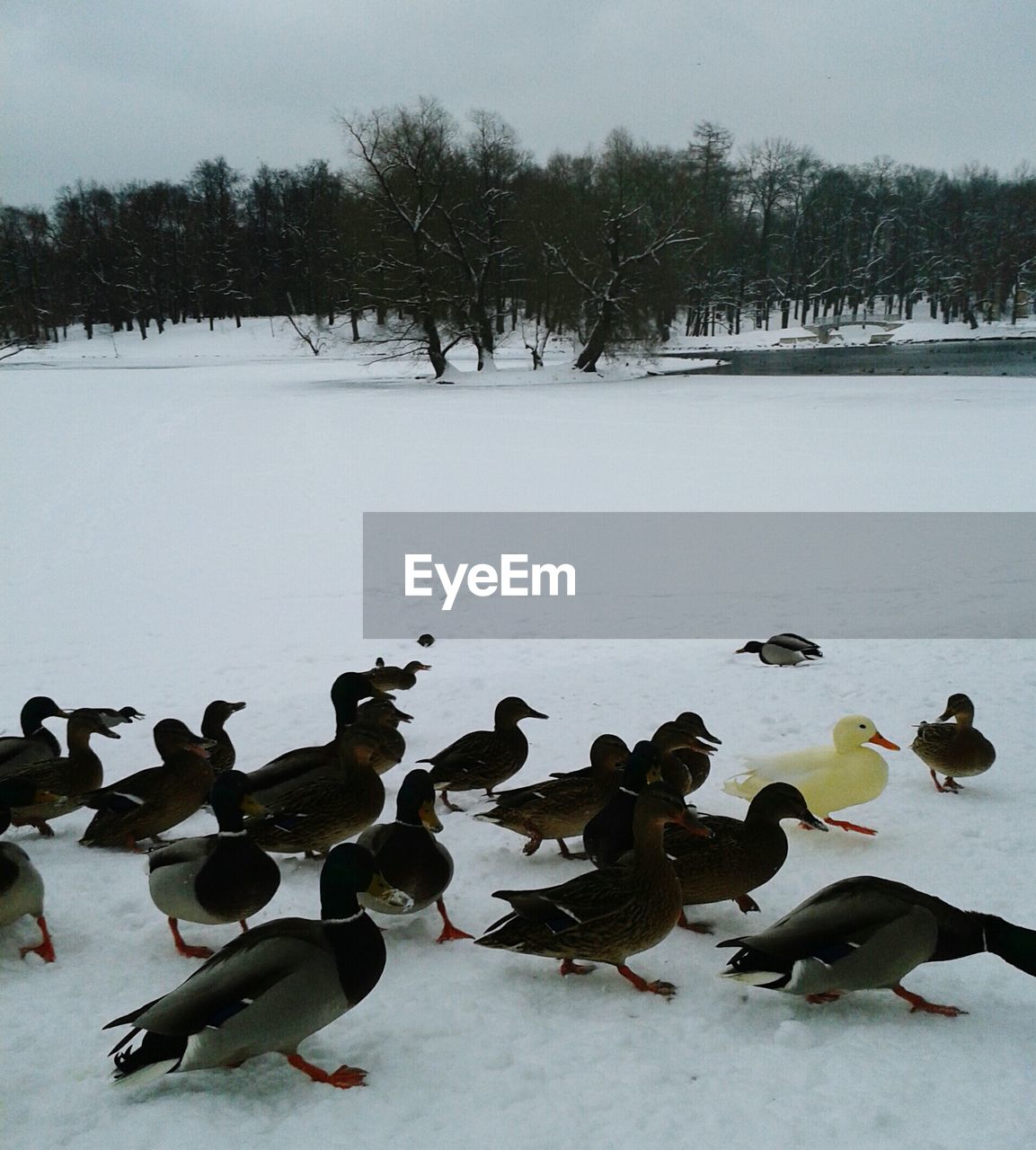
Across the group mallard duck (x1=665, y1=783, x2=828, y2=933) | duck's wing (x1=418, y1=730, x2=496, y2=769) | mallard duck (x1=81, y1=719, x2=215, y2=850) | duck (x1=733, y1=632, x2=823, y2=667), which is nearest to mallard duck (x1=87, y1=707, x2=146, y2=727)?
mallard duck (x1=81, y1=719, x2=215, y2=850)

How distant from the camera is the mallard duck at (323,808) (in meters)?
4.02

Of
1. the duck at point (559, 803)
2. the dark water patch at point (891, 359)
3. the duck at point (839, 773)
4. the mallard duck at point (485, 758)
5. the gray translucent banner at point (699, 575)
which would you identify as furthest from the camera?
the dark water patch at point (891, 359)

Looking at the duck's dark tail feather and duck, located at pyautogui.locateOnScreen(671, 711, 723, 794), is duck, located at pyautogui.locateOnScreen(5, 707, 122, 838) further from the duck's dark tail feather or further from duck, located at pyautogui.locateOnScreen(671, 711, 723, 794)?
duck, located at pyautogui.locateOnScreen(671, 711, 723, 794)

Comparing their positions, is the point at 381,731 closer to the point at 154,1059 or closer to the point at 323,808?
the point at 323,808

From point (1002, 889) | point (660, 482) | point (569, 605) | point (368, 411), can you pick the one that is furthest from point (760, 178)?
point (1002, 889)

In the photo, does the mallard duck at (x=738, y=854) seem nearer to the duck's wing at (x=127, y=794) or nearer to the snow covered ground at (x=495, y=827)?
the snow covered ground at (x=495, y=827)

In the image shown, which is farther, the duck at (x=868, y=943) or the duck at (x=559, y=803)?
the duck at (x=559, y=803)

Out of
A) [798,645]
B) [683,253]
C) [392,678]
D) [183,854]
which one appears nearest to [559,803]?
[183,854]

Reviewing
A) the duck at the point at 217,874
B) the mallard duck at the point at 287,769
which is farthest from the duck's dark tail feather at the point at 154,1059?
the mallard duck at the point at 287,769

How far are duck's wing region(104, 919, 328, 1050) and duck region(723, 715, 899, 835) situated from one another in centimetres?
249

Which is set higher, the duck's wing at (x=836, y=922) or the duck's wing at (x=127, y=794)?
the duck's wing at (x=836, y=922)

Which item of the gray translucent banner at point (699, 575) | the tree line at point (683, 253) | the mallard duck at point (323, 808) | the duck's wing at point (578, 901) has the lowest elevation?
the gray translucent banner at point (699, 575)

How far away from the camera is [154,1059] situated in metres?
2.55

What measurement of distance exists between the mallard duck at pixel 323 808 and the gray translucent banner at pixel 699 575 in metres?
4.83
